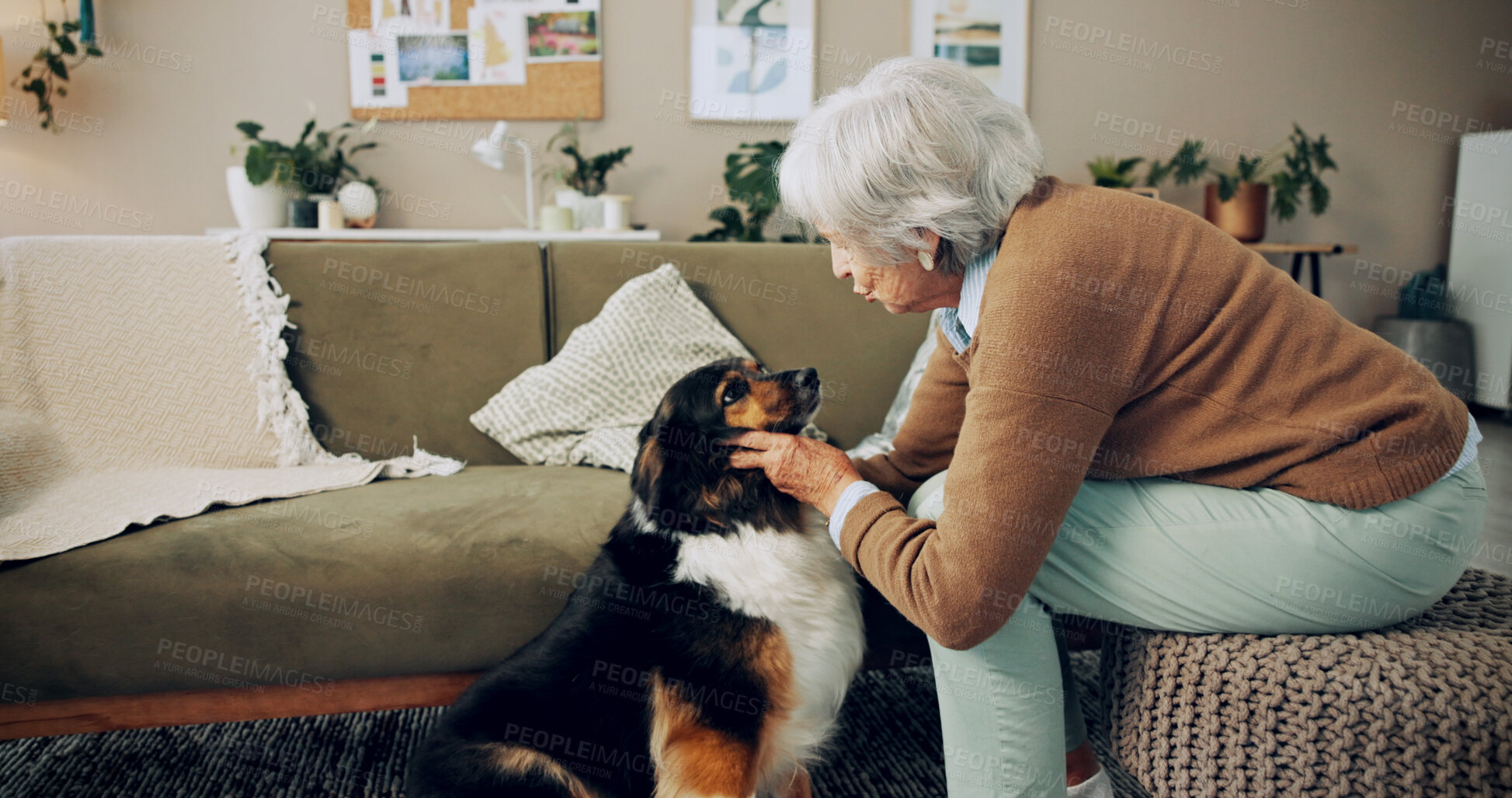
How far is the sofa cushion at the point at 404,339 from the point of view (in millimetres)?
2150

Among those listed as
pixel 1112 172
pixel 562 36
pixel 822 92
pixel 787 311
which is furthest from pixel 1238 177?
pixel 562 36

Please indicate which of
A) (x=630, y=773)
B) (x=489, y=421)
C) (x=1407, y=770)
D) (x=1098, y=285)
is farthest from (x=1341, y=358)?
(x=489, y=421)

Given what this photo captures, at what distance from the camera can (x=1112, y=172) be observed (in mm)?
3898

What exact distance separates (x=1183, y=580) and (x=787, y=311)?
4.68 ft

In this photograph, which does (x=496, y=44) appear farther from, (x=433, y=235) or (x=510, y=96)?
(x=433, y=235)

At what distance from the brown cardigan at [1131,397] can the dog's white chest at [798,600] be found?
26 centimetres

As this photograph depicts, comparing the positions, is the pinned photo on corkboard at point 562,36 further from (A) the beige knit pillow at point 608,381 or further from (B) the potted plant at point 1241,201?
(B) the potted plant at point 1241,201

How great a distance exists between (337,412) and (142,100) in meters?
2.64

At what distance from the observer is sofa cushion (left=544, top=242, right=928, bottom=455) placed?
230 cm

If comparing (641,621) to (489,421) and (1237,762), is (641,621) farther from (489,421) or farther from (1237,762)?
(489,421)

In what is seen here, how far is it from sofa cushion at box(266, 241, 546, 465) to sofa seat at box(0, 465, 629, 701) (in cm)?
56

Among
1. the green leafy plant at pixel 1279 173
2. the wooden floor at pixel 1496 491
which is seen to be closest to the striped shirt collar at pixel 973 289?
the wooden floor at pixel 1496 491

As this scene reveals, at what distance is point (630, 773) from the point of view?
1.24m

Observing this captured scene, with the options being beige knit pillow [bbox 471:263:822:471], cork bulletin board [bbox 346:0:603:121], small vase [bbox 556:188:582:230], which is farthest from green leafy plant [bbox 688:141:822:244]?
beige knit pillow [bbox 471:263:822:471]
